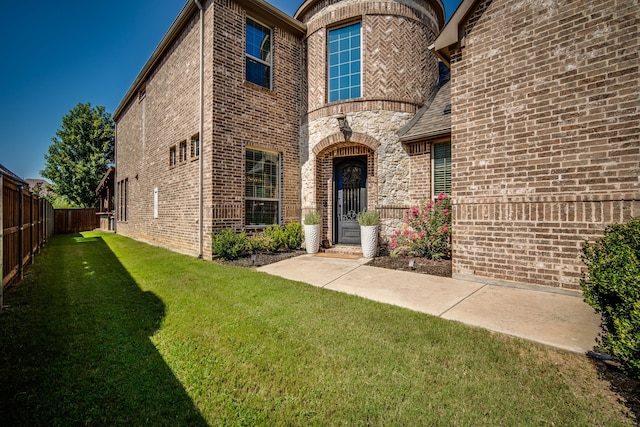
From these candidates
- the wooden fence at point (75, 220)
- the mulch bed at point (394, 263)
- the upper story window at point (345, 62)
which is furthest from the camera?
the wooden fence at point (75, 220)

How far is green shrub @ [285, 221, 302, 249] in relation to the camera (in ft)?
27.6

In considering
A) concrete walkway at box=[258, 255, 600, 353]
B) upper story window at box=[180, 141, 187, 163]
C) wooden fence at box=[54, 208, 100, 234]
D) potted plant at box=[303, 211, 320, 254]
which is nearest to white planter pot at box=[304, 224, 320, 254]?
potted plant at box=[303, 211, 320, 254]

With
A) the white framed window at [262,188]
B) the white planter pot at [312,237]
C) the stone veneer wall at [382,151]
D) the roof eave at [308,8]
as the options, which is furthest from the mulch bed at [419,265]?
the roof eave at [308,8]

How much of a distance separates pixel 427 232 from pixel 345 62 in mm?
5620

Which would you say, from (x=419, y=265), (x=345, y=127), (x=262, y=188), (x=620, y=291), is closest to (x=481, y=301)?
(x=620, y=291)

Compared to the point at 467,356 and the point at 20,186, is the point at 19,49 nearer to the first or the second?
the point at 20,186

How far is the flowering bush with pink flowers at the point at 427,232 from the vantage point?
6.64 meters

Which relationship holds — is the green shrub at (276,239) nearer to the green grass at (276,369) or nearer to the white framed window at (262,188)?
the white framed window at (262,188)

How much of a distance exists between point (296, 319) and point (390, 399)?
5.19 ft

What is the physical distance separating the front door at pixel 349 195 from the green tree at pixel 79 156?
24.6 meters

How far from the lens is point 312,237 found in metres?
7.97

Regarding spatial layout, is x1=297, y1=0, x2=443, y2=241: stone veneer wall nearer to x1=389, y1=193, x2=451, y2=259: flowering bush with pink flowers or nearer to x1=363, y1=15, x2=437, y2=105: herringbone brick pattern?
x1=363, y1=15, x2=437, y2=105: herringbone brick pattern

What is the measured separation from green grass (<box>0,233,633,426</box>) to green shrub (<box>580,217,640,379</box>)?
37 cm

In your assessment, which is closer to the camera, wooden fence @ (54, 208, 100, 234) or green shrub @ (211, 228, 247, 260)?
green shrub @ (211, 228, 247, 260)
